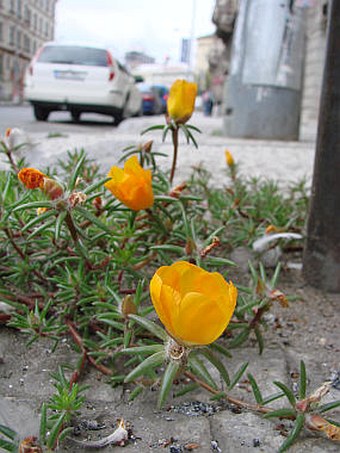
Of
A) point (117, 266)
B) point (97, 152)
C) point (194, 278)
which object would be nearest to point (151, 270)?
point (117, 266)

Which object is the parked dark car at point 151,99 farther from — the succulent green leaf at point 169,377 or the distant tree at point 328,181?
the succulent green leaf at point 169,377

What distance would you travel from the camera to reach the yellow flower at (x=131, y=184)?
1.11 m

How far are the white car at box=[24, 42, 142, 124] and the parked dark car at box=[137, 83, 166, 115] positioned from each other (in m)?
9.90

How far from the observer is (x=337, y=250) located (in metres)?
1.65

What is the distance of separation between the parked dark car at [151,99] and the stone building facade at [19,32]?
80.2ft

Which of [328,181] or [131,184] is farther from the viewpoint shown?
[328,181]

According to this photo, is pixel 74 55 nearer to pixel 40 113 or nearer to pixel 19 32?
pixel 40 113

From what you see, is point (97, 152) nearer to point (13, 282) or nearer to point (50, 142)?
point (50, 142)

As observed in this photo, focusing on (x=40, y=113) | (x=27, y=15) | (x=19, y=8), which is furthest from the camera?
(x=27, y=15)

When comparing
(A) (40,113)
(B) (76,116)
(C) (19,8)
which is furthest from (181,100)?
(C) (19,8)

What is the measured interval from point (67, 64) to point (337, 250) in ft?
27.3

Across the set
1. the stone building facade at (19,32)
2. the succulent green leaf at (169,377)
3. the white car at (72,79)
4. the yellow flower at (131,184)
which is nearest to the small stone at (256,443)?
the succulent green leaf at (169,377)

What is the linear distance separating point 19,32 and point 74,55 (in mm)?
50026

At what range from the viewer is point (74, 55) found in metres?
9.34
